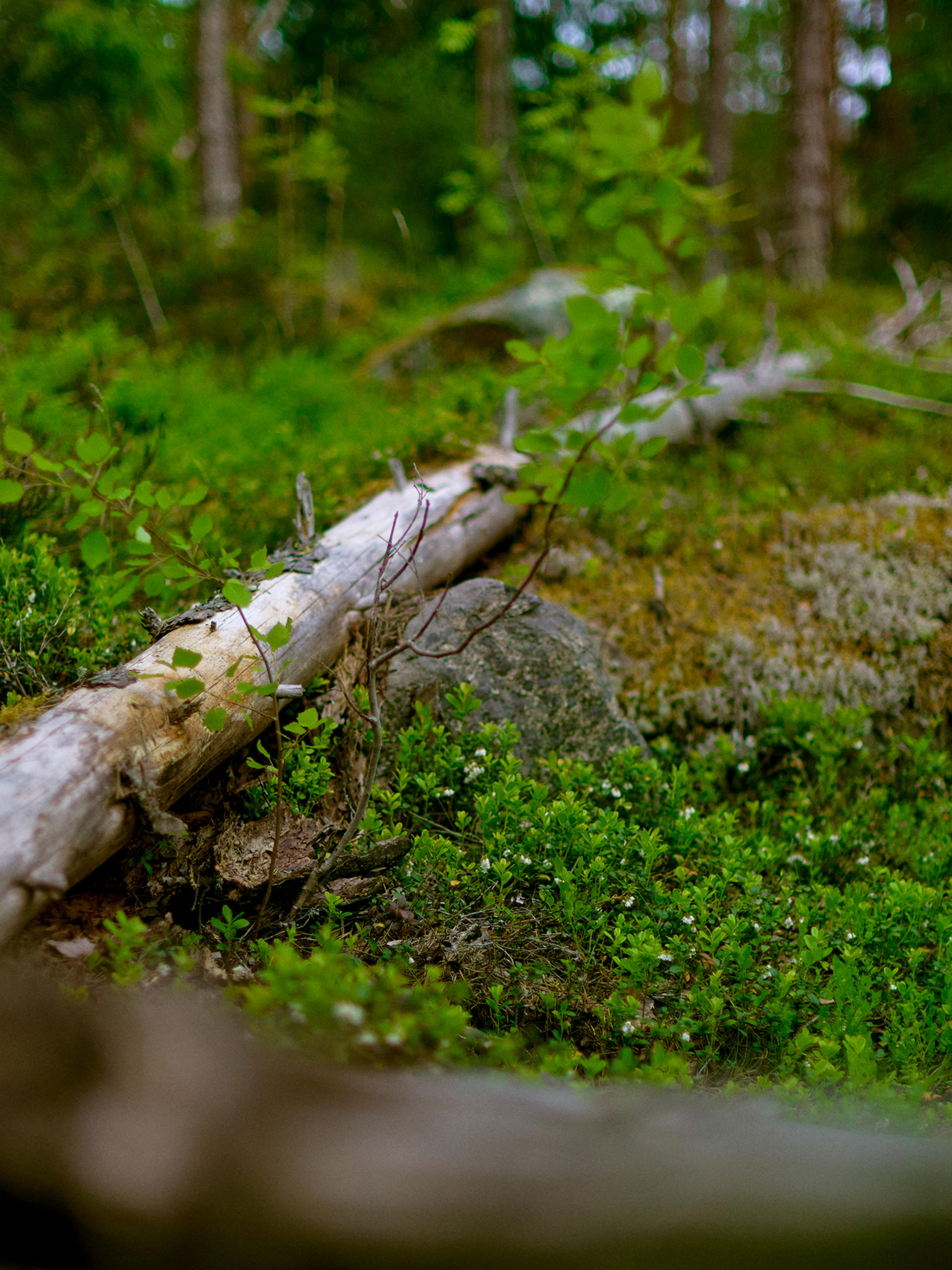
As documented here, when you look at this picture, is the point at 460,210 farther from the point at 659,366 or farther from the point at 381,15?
the point at 659,366

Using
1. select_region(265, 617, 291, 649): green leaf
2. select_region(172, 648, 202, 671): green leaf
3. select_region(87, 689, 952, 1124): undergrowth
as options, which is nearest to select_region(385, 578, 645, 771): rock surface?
select_region(87, 689, 952, 1124): undergrowth

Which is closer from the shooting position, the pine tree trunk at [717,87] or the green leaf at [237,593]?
the green leaf at [237,593]

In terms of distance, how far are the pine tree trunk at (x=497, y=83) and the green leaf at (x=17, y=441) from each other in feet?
36.0

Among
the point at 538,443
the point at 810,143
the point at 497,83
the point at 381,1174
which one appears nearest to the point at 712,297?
the point at 538,443

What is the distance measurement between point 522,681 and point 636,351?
2294 millimetres

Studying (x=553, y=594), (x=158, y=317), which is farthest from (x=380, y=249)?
(x=553, y=594)

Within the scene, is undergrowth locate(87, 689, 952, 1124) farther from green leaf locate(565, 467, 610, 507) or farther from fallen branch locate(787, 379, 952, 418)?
fallen branch locate(787, 379, 952, 418)

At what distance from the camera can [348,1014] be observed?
1509 millimetres

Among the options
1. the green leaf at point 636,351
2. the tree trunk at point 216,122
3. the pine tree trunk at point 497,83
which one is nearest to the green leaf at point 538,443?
the green leaf at point 636,351

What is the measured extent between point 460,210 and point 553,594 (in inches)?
371

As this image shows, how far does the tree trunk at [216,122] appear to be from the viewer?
12.0 metres

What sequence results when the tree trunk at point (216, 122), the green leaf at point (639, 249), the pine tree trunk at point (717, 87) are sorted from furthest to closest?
the pine tree trunk at point (717, 87) < the tree trunk at point (216, 122) < the green leaf at point (639, 249)

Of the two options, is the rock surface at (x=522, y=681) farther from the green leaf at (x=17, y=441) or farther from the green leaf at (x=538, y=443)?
the green leaf at (x=17, y=441)

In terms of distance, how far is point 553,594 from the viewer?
5055 millimetres
